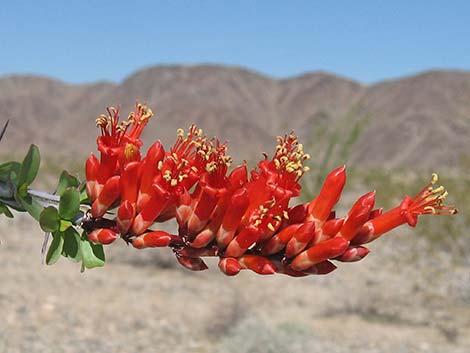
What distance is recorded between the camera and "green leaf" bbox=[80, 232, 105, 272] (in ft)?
4.83

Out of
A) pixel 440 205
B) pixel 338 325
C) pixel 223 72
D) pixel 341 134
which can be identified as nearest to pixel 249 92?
pixel 223 72

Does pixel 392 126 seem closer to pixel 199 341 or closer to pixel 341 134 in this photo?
pixel 341 134

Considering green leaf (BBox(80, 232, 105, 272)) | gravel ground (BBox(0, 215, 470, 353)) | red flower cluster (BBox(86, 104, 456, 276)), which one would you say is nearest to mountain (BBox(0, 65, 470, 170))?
gravel ground (BBox(0, 215, 470, 353))

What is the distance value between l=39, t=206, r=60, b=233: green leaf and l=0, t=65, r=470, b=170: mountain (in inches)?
2488

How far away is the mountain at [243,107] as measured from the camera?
237 ft

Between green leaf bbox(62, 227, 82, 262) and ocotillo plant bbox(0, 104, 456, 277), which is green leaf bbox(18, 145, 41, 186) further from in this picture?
green leaf bbox(62, 227, 82, 262)

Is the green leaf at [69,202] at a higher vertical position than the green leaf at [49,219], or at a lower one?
higher

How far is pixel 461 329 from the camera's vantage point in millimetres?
9125

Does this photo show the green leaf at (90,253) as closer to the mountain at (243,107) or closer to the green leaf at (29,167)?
the green leaf at (29,167)

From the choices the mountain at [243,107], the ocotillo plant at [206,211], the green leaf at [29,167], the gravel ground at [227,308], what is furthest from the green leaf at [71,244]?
the mountain at [243,107]

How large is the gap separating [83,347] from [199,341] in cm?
137

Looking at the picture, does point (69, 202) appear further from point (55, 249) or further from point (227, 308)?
point (227, 308)

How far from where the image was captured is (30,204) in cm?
147

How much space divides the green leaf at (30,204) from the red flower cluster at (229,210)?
113 mm
